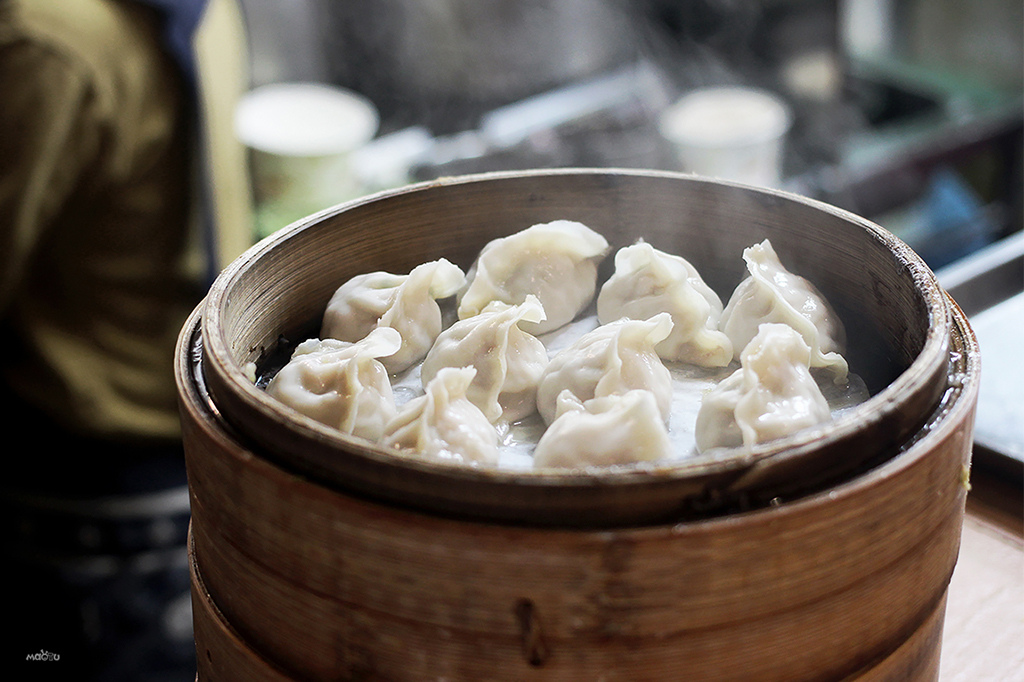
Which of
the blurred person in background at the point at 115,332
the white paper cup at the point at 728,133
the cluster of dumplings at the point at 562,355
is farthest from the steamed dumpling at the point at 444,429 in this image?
the white paper cup at the point at 728,133

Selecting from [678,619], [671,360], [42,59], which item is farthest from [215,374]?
[42,59]

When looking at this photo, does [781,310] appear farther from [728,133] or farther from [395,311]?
[728,133]

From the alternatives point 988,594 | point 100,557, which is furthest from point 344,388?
point 100,557

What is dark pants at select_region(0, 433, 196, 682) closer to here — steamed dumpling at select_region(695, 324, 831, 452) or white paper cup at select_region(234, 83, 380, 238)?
white paper cup at select_region(234, 83, 380, 238)
